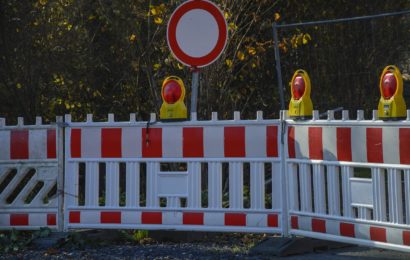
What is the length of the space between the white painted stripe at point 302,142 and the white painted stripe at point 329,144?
0.22 m

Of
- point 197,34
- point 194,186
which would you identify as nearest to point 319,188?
point 194,186

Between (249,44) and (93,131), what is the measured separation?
365cm

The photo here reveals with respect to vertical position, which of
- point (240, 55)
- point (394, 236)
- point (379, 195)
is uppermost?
point (240, 55)

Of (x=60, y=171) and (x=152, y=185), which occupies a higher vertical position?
(x=60, y=171)

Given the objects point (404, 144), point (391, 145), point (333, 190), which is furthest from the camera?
point (333, 190)

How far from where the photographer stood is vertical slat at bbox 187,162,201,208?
8.36 metres

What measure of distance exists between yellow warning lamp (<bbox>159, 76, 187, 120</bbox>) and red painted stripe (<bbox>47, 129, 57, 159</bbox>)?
1.18 m

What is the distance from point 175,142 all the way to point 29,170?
5.45 ft

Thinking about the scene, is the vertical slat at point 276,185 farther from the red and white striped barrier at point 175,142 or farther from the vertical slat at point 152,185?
the vertical slat at point 152,185

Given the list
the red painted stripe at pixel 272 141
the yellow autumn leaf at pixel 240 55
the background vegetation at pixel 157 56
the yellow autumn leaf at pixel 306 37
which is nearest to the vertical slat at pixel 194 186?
the red painted stripe at pixel 272 141

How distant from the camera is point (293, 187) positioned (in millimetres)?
8078

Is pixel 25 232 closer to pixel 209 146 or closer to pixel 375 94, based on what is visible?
pixel 209 146

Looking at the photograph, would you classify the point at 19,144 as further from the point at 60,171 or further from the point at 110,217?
the point at 110,217

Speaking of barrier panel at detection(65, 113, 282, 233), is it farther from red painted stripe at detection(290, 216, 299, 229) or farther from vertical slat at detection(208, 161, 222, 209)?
red painted stripe at detection(290, 216, 299, 229)
